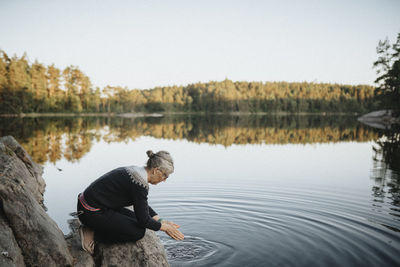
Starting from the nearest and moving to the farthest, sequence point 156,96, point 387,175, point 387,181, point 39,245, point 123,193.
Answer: point 39,245, point 123,193, point 387,181, point 387,175, point 156,96

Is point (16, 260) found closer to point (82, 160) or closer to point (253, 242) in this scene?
point (253, 242)

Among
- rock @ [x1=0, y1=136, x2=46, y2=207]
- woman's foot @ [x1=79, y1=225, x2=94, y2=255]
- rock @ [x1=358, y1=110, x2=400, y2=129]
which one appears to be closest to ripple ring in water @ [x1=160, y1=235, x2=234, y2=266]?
woman's foot @ [x1=79, y1=225, x2=94, y2=255]

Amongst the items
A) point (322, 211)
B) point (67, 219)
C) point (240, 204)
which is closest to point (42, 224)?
point (67, 219)

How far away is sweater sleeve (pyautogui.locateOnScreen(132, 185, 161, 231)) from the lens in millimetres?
4441

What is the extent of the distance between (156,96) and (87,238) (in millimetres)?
158625

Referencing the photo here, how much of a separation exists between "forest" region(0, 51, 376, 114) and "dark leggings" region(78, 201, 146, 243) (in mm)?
69687

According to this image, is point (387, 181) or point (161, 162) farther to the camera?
point (387, 181)

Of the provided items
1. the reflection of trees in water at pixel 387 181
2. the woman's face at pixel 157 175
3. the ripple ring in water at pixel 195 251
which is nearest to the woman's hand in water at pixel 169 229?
the woman's face at pixel 157 175

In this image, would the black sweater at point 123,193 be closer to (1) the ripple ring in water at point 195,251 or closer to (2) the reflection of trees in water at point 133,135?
(1) the ripple ring in water at point 195,251

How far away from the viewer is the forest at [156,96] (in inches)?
2709

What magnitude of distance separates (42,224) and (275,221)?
17.7ft

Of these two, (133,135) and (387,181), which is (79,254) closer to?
(387,181)

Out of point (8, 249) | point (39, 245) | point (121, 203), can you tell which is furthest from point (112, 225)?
point (8, 249)

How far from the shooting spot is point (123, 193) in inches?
183
